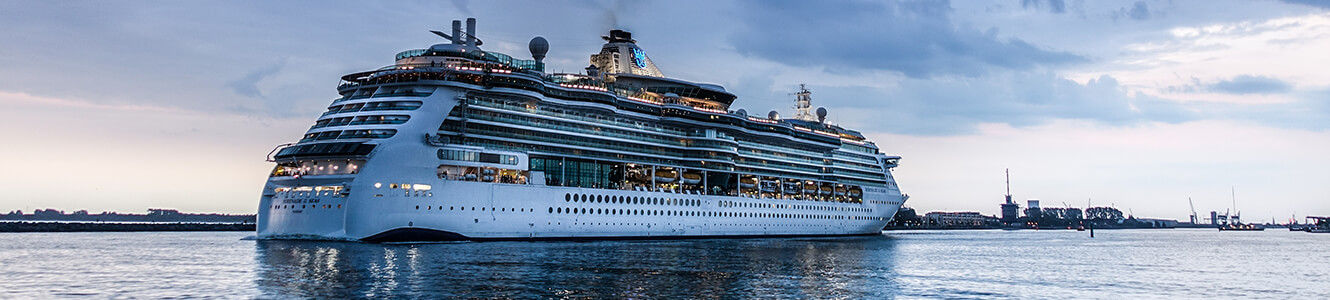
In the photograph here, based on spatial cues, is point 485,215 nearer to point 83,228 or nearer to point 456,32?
point 456,32

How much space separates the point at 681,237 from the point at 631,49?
714 inches

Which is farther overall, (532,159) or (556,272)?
(532,159)

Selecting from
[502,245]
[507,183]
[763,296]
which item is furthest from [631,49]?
[763,296]

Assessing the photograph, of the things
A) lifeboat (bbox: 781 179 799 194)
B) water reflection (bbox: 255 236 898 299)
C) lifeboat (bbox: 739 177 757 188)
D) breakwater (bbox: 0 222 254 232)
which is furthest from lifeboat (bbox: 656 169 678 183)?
breakwater (bbox: 0 222 254 232)

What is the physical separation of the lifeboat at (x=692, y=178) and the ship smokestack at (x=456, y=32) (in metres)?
20.2

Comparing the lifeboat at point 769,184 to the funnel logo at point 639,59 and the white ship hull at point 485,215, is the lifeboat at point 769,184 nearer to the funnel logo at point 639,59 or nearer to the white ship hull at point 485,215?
the white ship hull at point 485,215

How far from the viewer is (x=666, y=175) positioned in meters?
68.9

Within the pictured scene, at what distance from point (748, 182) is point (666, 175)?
11.6 meters

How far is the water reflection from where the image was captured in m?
26.7

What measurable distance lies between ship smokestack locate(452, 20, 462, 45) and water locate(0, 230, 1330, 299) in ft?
59.4

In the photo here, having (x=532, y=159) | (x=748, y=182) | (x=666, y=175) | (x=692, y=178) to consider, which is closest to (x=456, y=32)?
(x=532, y=159)

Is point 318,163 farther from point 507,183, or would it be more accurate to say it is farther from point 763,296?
point 763,296

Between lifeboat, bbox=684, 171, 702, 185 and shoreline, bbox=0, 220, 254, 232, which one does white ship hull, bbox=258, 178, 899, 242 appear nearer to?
lifeboat, bbox=684, 171, 702, 185

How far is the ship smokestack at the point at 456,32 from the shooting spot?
6225 centimetres
